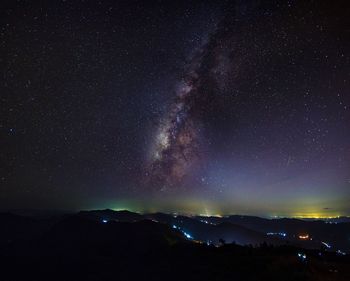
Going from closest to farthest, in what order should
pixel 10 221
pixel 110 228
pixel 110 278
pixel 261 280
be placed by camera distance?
pixel 261 280 < pixel 110 278 < pixel 110 228 < pixel 10 221

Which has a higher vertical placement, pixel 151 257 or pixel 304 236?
pixel 304 236

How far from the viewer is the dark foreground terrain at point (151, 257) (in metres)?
31.6

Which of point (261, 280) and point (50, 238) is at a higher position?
point (50, 238)

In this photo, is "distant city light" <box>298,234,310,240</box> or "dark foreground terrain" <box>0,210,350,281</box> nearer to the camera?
"dark foreground terrain" <box>0,210,350,281</box>

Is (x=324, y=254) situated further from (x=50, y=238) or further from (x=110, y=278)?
(x=50, y=238)

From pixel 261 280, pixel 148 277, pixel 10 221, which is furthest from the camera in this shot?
pixel 10 221

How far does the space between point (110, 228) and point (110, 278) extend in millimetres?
30624

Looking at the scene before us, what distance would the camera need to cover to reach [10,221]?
390ft

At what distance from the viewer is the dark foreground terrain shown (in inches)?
1244

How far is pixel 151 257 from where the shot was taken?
47.8m

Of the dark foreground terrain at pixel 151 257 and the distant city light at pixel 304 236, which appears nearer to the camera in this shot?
the dark foreground terrain at pixel 151 257

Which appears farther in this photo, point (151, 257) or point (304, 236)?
point (304, 236)

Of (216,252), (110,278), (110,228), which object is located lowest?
(110,278)

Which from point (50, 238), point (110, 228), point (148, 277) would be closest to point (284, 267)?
point (148, 277)
